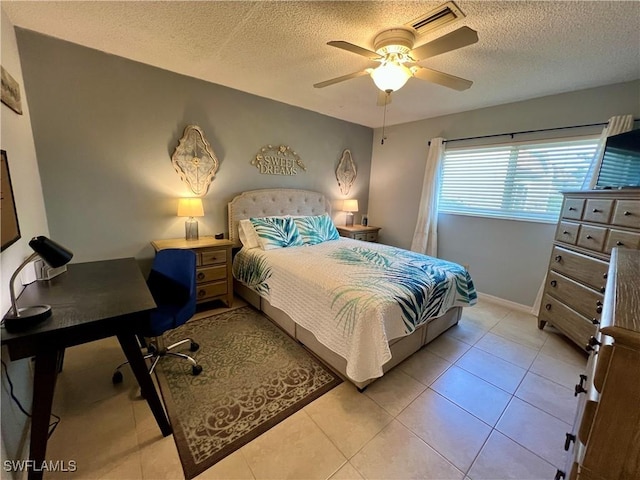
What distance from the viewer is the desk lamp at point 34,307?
1105 mm

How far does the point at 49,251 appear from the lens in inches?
49.3

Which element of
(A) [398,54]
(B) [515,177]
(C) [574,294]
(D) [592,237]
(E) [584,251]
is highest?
(A) [398,54]

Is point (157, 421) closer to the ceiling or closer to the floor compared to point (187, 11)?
closer to the floor

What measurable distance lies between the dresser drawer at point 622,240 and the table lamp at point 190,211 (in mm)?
3620

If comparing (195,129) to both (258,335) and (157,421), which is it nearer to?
(258,335)

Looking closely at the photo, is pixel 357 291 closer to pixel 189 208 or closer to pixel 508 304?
pixel 189 208

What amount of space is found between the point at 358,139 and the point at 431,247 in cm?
214

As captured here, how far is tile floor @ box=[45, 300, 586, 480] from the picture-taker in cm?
134

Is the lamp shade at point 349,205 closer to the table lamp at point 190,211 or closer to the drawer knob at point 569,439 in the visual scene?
the table lamp at point 190,211

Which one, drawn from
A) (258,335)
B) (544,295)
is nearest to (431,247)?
(544,295)

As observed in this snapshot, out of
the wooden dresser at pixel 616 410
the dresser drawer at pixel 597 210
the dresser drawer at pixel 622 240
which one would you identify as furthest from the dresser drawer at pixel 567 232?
the wooden dresser at pixel 616 410

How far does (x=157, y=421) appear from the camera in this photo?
1.47 metres

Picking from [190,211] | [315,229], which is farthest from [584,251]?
[190,211]

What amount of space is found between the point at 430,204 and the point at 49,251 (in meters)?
3.96
